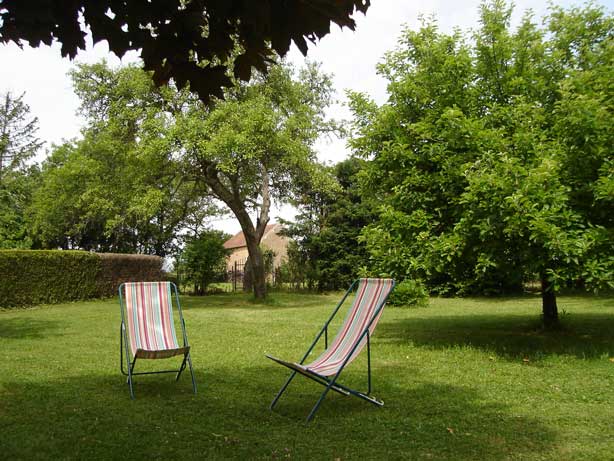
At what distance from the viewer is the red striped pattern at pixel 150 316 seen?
5.99 meters

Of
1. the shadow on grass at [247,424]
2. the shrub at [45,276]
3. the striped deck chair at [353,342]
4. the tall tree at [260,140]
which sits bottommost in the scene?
the shadow on grass at [247,424]

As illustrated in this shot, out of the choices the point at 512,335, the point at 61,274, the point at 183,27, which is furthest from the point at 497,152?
the point at 61,274

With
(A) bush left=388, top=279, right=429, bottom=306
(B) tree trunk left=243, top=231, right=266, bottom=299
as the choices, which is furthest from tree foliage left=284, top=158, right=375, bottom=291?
(A) bush left=388, top=279, right=429, bottom=306

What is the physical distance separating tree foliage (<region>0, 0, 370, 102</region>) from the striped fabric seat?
3396 mm

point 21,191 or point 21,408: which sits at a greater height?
point 21,191

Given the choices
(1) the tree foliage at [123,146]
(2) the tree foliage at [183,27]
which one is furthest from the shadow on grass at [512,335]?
(1) the tree foliage at [123,146]

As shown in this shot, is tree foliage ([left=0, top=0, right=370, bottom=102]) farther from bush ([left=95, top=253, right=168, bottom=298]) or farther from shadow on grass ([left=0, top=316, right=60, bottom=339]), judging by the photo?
bush ([left=95, top=253, right=168, bottom=298])

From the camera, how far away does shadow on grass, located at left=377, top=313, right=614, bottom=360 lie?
26.1 ft

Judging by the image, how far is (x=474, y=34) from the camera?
30.2 feet

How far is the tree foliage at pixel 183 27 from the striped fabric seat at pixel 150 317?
3396 millimetres

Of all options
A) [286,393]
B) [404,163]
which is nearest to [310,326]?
[404,163]

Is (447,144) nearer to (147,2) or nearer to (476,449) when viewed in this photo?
(476,449)

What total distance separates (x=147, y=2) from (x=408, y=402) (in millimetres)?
4174

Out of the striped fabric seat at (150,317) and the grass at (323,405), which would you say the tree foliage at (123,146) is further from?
the striped fabric seat at (150,317)
